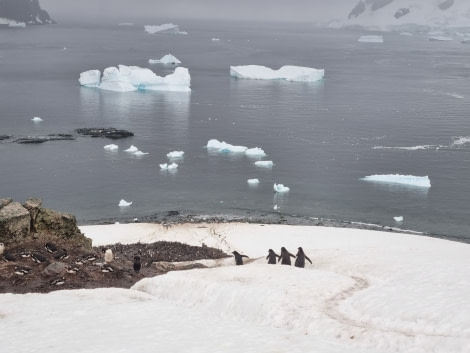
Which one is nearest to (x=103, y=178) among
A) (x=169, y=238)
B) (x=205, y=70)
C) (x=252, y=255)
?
(x=169, y=238)

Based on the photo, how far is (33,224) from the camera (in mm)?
30609

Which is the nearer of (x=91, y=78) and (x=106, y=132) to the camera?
(x=106, y=132)

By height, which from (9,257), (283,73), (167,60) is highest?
(9,257)

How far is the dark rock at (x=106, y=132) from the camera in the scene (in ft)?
249

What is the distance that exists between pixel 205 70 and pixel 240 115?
2092 inches

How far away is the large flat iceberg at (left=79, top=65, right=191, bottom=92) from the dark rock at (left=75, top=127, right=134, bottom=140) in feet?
93.7

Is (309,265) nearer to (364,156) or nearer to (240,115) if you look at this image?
(364,156)

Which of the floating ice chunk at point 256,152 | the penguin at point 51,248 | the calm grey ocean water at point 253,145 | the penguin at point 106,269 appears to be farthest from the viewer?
the floating ice chunk at point 256,152

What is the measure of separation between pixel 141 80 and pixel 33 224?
77.7 m

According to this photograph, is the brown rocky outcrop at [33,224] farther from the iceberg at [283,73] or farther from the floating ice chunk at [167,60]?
the floating ice chunk at [167,60]

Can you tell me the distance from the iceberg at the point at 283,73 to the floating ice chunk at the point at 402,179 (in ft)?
210

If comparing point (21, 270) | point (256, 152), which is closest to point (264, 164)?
point (256, 152)

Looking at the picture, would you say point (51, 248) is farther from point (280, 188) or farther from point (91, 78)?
point (91, 78)

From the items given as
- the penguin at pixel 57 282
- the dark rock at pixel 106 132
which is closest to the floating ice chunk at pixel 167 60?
the dark rock at pixel 106 132
